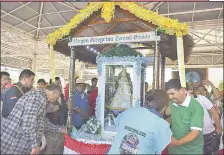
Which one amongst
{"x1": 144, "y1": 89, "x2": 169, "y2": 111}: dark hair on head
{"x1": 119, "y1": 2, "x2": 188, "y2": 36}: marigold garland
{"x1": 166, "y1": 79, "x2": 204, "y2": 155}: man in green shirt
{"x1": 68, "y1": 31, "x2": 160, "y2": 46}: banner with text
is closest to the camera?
A: {"x1": 144, "y1": 89, "x2": 169, "y2": 111}: dark hair on head

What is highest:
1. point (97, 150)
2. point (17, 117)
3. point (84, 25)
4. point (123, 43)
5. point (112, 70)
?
point (84, 25)

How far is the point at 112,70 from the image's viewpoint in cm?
387

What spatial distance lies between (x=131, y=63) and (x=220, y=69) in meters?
15.4

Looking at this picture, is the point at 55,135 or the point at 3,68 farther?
the point at 3,68

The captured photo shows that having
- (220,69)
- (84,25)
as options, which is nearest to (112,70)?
(84,25)

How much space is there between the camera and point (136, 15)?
353cm

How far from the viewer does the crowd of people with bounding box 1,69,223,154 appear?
1.76 metres

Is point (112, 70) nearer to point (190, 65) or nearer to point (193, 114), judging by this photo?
point (193, 114)

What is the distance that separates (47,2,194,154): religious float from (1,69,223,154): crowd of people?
499 mm

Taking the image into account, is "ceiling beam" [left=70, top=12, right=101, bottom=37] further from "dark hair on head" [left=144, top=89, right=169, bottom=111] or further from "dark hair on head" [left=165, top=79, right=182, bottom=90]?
"dark hair on head" [left=144, top=89, right=169, bottom=111]

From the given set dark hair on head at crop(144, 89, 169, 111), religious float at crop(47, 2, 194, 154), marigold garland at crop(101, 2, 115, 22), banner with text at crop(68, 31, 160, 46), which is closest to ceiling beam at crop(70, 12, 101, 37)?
religious float at crop(47, 2, 194, 154)

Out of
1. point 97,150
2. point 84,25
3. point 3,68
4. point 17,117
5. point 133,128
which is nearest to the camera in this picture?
point 133,128

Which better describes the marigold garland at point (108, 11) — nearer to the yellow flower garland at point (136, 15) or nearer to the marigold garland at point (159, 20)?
the yellow flower garland at point (136, 15)

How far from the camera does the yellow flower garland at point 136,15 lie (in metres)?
3.33
